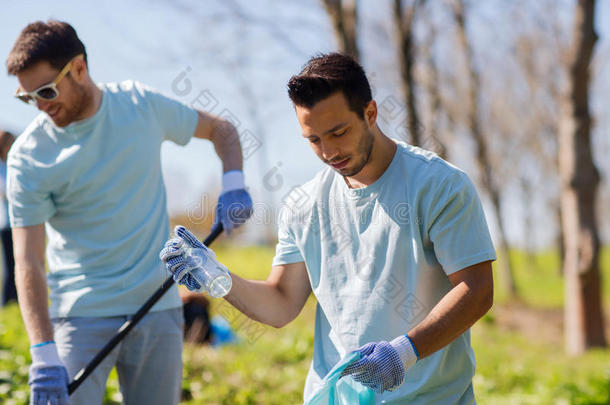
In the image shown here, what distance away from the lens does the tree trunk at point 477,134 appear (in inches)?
448

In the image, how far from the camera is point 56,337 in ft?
8.51

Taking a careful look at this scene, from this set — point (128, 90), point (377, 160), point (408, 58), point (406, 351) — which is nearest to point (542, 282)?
point (408, 58)

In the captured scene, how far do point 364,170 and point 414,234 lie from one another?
0.28 meters

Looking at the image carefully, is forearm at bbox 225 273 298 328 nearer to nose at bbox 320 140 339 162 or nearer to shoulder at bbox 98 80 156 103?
nose at bbox 320 140 339 162

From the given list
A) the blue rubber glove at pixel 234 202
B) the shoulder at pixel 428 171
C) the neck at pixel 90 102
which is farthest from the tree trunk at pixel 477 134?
the shoulder at pixel 428 171

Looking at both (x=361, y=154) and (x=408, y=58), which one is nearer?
(x=361, y=154)

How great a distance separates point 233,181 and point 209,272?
884 mm

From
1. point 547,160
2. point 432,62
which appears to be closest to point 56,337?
point 432,62

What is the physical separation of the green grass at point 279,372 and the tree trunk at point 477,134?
5844mm

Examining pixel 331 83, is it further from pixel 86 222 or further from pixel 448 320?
pixel 86 222

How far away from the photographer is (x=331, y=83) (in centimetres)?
192

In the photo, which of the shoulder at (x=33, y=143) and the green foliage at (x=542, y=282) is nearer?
the shoulder at (x=33, y=143)

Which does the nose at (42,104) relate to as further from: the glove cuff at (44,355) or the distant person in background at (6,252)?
the distant person in background at (6,252)

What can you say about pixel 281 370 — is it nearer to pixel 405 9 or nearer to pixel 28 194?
pixel 28 194
